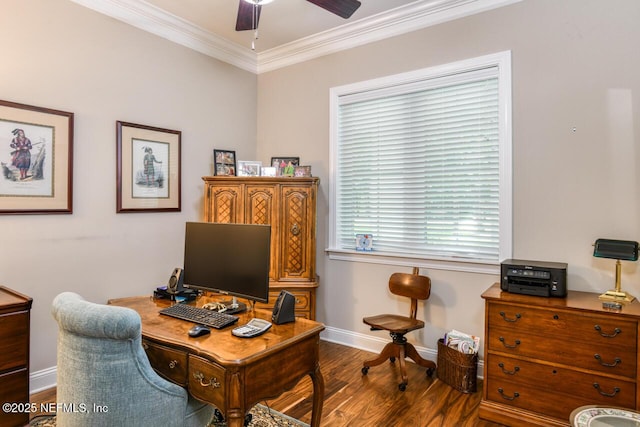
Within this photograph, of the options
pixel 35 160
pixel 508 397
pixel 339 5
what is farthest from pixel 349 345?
pixel 35 160

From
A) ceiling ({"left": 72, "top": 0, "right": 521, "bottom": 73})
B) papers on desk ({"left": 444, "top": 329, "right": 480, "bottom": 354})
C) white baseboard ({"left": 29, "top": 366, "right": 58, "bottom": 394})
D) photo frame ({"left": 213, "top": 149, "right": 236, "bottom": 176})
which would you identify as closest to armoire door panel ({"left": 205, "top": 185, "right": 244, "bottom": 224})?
photo frame ({"left": 213, "top": 149, "right": 236, "bottom": 176})

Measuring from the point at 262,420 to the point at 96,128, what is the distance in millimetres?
2595

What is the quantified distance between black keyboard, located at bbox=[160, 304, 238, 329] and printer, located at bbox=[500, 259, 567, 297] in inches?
72.7

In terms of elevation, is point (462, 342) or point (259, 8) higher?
point (259, 8)

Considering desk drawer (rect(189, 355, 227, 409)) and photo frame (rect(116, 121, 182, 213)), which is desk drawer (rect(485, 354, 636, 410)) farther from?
photo frame (rect(116, 121, 182, 213))

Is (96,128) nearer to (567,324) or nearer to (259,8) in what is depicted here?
(259,8)

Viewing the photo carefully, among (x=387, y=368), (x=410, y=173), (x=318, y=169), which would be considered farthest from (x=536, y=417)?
(x=318, y=169)

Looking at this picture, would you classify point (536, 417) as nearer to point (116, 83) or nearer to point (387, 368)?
point (387, 368)

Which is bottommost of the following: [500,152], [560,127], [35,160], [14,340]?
[14,340]

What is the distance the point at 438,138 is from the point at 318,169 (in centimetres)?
130

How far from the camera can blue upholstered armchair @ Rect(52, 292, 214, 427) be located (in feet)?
4.71

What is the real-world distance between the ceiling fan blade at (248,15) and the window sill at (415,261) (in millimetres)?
2225

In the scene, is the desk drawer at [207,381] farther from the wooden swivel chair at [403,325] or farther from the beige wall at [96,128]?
the beige wall at [96,128]

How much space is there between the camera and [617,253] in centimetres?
229
